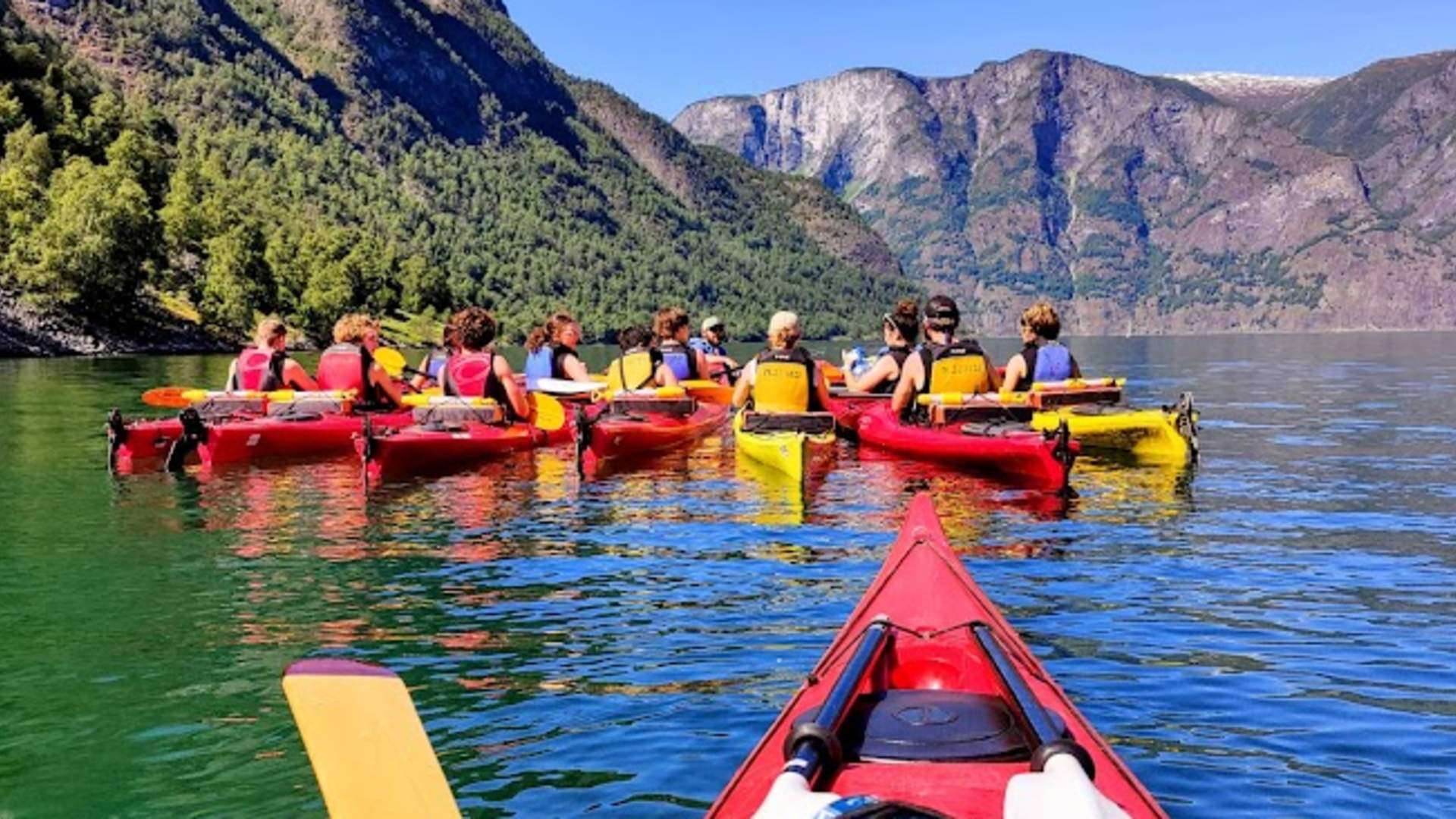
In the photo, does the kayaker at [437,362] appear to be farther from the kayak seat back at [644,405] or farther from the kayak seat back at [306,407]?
the kayak seat back at [644,405]

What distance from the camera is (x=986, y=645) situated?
5906 mm

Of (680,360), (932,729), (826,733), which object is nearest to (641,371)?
(680,360)

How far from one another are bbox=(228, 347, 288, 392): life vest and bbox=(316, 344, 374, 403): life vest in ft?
2.41

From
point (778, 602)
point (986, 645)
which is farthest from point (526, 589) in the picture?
point (986, 645)

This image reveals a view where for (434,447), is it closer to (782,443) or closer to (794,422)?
(782,443)

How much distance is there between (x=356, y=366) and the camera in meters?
21.3

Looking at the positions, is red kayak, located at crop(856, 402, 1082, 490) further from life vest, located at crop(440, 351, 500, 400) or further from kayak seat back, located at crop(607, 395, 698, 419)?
life vest, located at crop(440, 351, 500, 400)

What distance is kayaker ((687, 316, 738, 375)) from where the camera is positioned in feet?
89.6

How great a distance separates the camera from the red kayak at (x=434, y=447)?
17.6 meters

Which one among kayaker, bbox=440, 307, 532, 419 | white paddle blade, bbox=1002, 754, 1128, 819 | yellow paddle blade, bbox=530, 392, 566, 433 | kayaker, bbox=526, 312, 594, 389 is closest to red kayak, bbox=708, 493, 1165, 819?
white paddle blade, bbox=1002, 754, 1128, 819

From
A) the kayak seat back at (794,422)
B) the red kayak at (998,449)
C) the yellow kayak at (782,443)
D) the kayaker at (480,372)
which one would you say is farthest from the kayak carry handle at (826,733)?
the kayaker at (480,372)

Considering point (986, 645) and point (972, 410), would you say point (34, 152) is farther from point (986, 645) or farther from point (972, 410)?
point (986, 645)

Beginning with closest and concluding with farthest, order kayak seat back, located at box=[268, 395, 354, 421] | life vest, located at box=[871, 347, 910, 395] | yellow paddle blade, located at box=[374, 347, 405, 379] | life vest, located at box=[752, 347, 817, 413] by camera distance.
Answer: life vest, located at box=[752, 347, 817, 413] < kayak seat back, located at box=[268, 395, 354, 421] < life vest, located at box=[871, 347, 910, 395] < yellow paddle blade, located at box=[374, 347, 405, 379]

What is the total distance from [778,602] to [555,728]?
348cm
